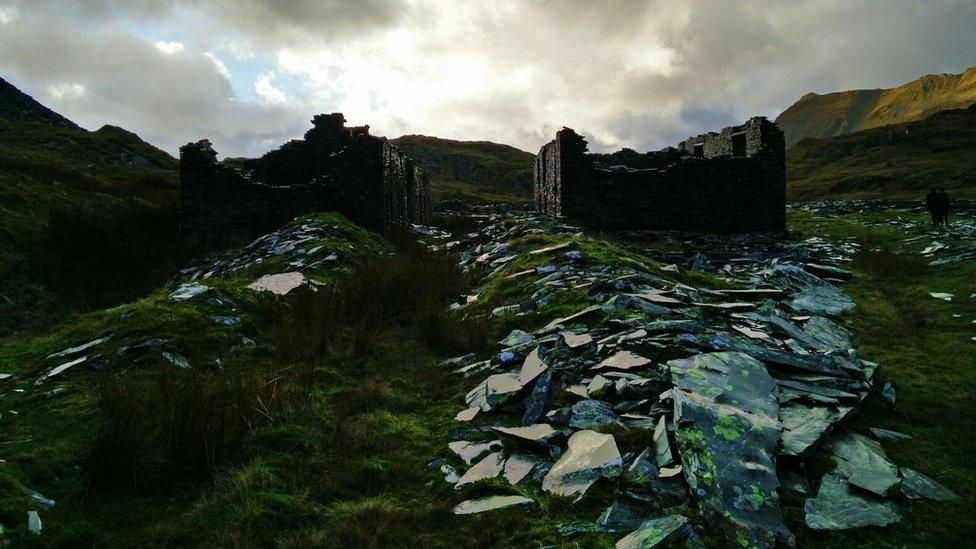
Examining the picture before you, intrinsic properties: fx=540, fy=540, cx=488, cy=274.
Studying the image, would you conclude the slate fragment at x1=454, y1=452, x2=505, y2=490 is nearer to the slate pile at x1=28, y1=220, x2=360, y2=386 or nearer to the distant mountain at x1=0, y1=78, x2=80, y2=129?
the slate pile at x1=28, y1=220, x2=360, y2=386

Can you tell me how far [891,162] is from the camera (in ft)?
184

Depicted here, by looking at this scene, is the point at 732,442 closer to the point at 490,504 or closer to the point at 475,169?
the point at 490,504

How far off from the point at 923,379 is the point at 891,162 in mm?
64860

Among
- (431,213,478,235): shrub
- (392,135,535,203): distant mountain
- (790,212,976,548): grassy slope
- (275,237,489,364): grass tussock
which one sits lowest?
(790,212,976,548): grassy slope

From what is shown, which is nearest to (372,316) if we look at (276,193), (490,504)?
(490,504)

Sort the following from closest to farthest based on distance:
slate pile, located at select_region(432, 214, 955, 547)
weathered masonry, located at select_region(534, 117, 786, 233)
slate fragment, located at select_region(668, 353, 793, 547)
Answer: slate fragment, located at select_region(668, 353, 793, 547) < slate pile, located at select_region(432, 214, 955, 547) < weathered masonry, located at select_region(534, 117, 786, 233)

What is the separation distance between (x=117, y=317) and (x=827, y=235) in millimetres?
19431

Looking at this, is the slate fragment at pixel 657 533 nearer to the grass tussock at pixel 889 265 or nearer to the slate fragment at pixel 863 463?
the slate fragment at pixel 863 463

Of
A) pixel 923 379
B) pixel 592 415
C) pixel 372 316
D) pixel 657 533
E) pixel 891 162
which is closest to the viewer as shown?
pixel 657 533

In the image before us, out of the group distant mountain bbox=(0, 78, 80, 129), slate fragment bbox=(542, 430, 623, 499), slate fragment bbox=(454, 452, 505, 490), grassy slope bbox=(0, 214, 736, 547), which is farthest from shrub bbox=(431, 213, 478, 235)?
distant mountain bbox=(0, 78, 80, 129)

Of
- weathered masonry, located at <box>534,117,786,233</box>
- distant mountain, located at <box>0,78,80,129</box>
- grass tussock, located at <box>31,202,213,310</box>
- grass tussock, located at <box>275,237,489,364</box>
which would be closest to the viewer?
grass tussock, located at <box>275,237,489,364</box>

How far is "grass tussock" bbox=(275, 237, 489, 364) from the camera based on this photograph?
598cm

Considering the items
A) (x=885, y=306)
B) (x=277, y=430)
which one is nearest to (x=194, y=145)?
(x=277, y=430)

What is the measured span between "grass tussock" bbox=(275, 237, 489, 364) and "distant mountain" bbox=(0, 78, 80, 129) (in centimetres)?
5310
